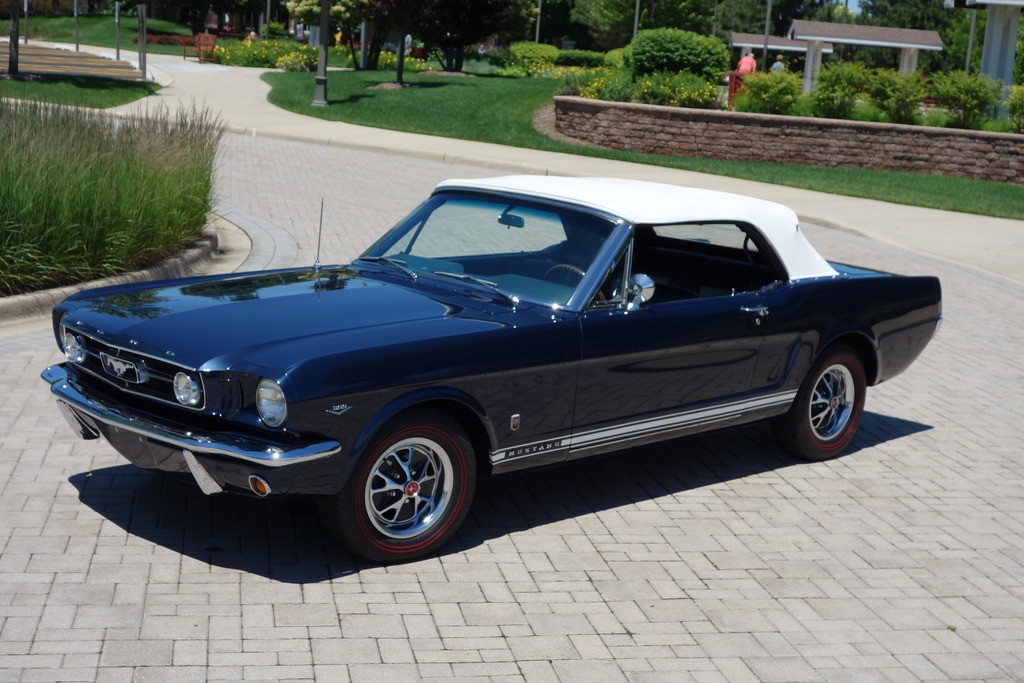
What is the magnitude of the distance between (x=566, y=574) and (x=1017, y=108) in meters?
22.7

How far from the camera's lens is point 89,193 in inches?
384

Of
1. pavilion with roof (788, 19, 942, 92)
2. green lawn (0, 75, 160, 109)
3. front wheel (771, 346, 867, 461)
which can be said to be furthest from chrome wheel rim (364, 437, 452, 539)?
pavilion with roof (788, 19, 942, 92)

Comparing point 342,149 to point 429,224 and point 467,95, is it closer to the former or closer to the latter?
point 467,95

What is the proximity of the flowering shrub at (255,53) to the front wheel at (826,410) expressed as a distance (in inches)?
1740

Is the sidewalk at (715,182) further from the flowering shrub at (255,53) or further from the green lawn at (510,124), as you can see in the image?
the flowering shrub at (255,53)

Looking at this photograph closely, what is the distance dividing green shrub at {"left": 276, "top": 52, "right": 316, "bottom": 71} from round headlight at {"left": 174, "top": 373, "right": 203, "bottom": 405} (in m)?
42.9

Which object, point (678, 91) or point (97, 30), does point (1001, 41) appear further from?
point (97, 30)

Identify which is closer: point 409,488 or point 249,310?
point 409,488

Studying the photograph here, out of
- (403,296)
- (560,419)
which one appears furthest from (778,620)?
(403,296)

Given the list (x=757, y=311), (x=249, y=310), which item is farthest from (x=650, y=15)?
(x=249, y=310)

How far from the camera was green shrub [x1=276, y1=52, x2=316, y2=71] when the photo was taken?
46.1 m

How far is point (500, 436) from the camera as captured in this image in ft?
17.4

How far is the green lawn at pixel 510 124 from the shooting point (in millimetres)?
21453

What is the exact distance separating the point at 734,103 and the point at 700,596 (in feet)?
76.1
